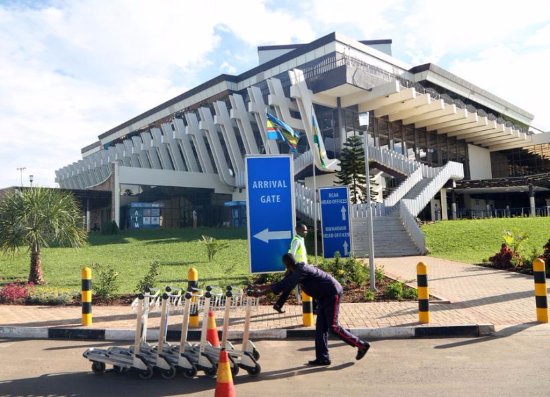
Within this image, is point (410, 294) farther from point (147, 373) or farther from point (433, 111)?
point (433, 111)

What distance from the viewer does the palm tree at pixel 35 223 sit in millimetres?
12320

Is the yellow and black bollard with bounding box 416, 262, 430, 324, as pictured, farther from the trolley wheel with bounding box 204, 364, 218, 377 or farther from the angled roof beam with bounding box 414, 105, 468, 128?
the angled roof beam with bounding box 414, 105, 468, 128

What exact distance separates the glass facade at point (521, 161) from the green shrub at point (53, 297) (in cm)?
5284

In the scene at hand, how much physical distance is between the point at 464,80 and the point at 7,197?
4712 centimetres

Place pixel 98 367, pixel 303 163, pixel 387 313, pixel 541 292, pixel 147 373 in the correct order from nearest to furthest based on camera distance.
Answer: pixel 147 373 → pixel 98 367 → pixel 541 292 → pixel 387 313 → pixel 303 163

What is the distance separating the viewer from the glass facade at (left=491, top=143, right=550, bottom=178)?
52.9 m

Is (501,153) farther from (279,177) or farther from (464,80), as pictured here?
(279,177)

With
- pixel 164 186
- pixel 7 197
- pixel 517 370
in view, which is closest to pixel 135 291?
pixel 7 197

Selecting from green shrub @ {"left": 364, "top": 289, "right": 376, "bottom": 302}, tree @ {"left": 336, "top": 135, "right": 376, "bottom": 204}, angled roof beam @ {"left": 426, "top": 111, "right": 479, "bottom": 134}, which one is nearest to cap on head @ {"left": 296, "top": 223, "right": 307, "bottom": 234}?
green shrub @ {"left": 364, "top": 289, "right": 376, "bottom": 302}

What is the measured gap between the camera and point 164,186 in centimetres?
4106

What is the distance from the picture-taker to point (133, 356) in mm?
5418

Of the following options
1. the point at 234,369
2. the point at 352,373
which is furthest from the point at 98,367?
the point at 352,373

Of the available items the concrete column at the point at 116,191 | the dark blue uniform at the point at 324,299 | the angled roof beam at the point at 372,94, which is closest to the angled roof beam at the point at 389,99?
the angled roof beam at the point at 372,94

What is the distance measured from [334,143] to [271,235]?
28845 mm
